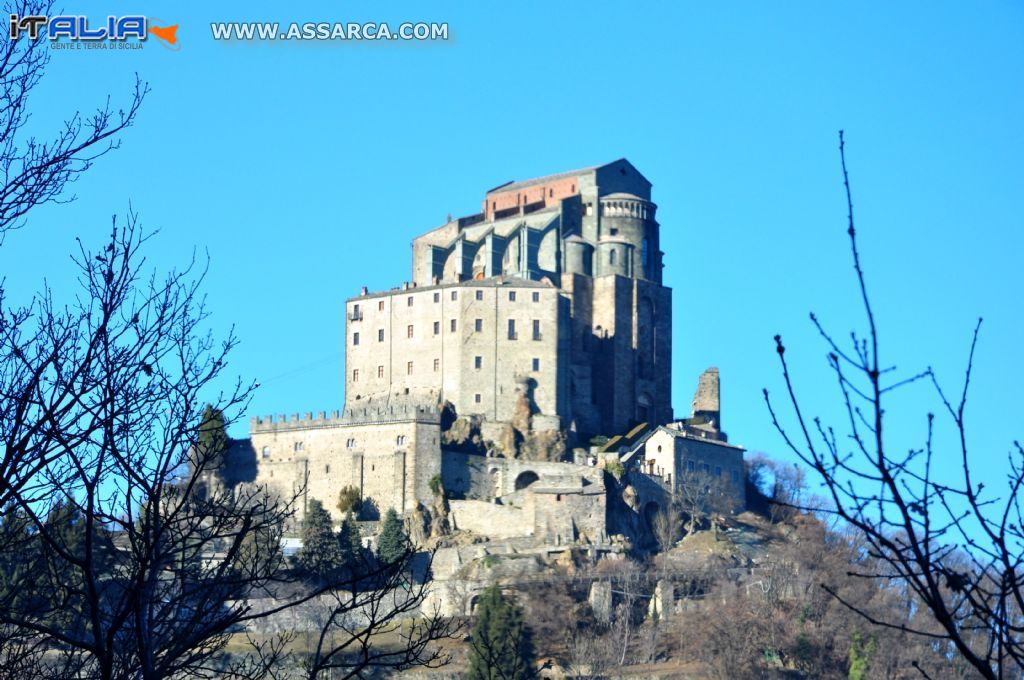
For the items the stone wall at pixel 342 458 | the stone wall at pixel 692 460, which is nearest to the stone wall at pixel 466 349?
the stone wall at pixel 342 458

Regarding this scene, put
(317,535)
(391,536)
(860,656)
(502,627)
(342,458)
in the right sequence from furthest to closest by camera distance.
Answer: (342,458), (391,536), (317,535), (860,656), (502,627)

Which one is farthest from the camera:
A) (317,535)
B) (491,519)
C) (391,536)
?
(491,519)

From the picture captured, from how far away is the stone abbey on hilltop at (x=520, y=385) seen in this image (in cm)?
7400

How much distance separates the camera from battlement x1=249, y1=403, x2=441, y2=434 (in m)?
75.1

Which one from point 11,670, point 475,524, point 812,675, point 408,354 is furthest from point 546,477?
point 11,670

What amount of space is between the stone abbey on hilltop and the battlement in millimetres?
98

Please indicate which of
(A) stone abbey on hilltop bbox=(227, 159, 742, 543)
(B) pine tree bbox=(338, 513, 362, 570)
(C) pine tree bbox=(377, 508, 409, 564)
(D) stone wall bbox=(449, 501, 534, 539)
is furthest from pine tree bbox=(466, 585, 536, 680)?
(A) stone abbey on hilltop bbox=(227, 159, 742, 543)

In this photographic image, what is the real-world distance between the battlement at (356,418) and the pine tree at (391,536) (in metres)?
5.11

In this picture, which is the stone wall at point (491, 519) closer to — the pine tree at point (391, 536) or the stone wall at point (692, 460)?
the pine tree at point (391, 536)

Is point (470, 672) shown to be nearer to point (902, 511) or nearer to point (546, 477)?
point (546, 477)

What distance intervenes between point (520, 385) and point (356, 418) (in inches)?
321

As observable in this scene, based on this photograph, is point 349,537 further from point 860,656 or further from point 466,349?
point 860,656

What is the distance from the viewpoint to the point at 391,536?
6912 cm

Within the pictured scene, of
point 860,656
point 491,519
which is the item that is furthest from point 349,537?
point 860,656
